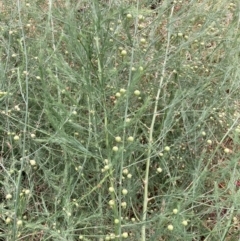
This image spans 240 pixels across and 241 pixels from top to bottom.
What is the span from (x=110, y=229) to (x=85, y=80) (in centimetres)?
66

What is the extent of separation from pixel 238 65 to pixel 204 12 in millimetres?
407

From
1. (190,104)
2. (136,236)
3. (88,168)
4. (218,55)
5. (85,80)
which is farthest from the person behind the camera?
(218,55)

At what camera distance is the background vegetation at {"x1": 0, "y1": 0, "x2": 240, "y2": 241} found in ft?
5.18

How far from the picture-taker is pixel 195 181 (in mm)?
1679

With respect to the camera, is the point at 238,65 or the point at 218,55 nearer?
the point at 238,65

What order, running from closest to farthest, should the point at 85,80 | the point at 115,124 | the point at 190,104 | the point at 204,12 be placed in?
the point at 85,80
the point at 115,124
the point at 190,104
the point at 204,12

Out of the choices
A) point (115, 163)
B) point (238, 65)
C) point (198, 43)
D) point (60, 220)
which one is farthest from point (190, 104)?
point (60, 220)

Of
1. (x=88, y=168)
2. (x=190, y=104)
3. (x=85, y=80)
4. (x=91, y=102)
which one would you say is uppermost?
(x=85, y=80)

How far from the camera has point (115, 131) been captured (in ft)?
5.02

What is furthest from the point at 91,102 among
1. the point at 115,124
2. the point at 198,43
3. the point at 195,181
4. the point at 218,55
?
the point at 218,55

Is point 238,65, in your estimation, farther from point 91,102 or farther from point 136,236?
point 136,236

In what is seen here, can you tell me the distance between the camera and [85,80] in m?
1.50

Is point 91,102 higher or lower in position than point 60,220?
higher

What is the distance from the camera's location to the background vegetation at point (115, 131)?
5.18ft
